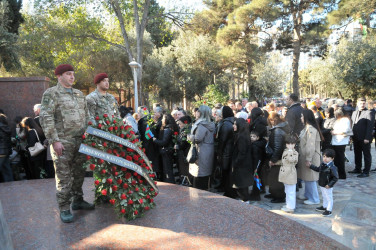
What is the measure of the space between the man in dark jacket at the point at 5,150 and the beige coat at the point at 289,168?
5.43 metres

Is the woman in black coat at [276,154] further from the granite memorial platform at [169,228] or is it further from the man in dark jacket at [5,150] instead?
the man in dark jacket at [5,150]

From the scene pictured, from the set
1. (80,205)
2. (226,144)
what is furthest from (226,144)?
(80,205)

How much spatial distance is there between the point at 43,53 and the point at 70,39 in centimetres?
197

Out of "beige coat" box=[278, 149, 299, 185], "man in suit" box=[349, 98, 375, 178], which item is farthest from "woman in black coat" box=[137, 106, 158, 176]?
"man in suit" box=[349, 98, 375, 178]

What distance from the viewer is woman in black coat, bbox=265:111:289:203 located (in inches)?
207

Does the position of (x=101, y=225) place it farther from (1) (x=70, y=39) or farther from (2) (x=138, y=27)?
(1) (x=70, y=39)

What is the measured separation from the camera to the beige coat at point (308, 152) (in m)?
5.33

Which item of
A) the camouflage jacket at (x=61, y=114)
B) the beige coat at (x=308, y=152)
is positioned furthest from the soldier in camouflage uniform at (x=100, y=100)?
the beige coat at (x=308, y=152)

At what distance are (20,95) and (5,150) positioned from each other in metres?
2.47

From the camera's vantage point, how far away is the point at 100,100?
4172 mm

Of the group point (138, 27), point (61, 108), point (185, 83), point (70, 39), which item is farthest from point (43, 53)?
point (61, 108)

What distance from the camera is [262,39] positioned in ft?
75.8

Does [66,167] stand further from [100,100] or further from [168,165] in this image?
[168,165]

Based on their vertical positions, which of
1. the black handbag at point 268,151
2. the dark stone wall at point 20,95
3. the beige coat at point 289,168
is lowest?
the beige coat at point 289,168
